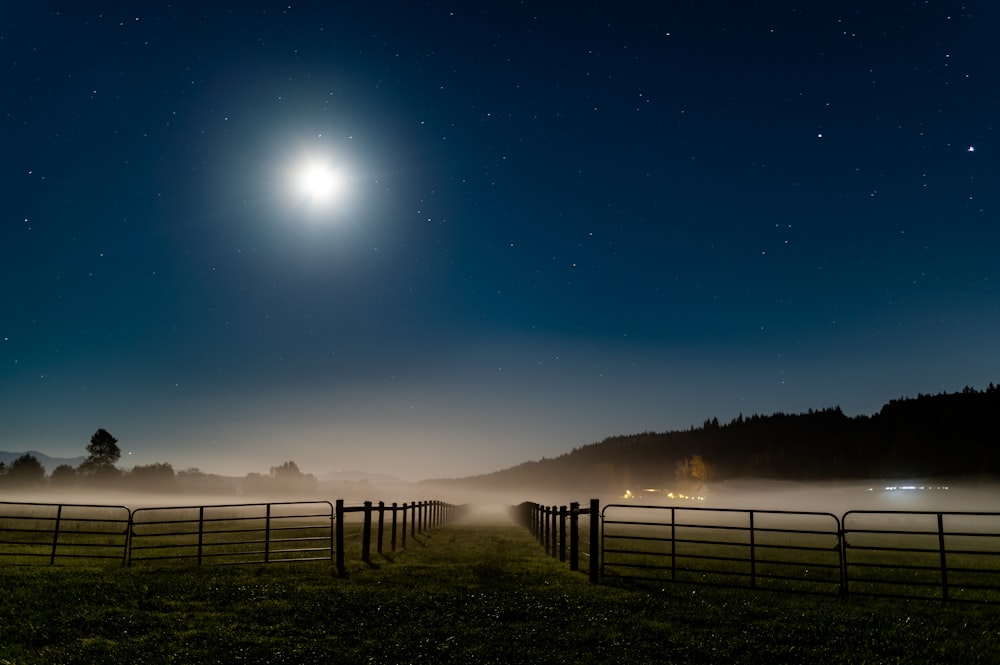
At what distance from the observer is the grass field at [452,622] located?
10070mm

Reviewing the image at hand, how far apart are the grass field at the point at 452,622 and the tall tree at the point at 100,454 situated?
443ft

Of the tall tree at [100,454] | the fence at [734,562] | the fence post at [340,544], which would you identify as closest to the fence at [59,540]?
the fence post at [340,544]

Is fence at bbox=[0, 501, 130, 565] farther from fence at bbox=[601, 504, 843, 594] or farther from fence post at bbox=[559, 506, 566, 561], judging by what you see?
fence at bbox=[601, 504, 843, 594]

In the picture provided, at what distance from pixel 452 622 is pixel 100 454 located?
147 metres

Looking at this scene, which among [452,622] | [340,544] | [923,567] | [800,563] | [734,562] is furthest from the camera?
[734,562]

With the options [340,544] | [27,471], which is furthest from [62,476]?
[340,544]

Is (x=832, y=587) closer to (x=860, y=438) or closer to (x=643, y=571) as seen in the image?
(x=643, y=571)

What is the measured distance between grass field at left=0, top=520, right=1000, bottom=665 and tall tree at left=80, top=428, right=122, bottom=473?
134939 millimetres

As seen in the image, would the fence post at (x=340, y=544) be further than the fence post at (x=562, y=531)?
No

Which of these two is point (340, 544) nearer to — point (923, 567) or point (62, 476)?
point (923, 567)

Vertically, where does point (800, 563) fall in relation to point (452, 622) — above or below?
above

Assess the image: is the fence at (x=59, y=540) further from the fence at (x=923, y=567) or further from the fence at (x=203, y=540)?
the fence at (x=923, y=567)

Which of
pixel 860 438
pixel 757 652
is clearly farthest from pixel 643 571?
pixel 860 438

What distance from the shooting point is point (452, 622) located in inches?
475
